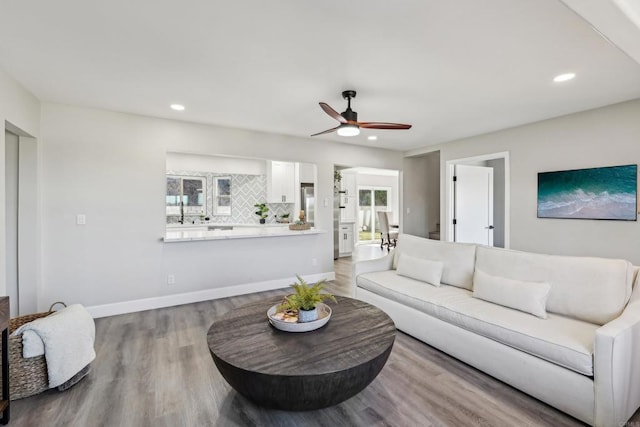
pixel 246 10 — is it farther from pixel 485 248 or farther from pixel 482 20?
pixel 485 248

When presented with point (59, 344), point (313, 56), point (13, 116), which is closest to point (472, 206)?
point (313, 56)

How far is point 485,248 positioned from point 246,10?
2.91 metres

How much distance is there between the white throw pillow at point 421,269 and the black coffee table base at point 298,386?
1.70 m

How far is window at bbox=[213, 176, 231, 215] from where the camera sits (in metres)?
6.96

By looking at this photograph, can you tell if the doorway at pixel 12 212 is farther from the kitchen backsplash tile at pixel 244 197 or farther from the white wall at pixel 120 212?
the kitchen backsplash tile at pixel 244 197

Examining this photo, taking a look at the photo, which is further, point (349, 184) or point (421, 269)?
point (349, 184)

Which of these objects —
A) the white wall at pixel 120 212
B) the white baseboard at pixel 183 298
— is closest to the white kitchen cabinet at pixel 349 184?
the white baseboard at pixel 183 298

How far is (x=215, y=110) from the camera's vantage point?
355 centimetres

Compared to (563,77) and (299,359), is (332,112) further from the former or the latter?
(563,77)

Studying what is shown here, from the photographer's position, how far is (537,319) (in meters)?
2.20

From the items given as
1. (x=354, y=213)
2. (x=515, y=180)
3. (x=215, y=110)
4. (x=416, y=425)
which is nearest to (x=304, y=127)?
(x=215, y=110)

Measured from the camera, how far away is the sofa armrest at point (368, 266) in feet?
12.2

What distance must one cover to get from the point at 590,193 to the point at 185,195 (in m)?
7.07

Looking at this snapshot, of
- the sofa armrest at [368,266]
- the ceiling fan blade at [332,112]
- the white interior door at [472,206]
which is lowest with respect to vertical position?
the sofa armrest at [368,266]
